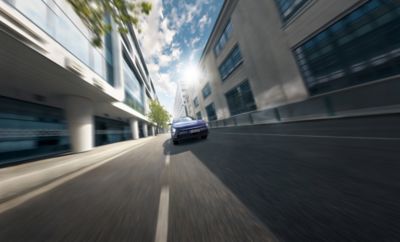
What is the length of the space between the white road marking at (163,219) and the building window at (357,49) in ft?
37.8

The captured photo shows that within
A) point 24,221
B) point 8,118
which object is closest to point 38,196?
point 24,221

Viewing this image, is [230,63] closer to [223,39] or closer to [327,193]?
[223,39]

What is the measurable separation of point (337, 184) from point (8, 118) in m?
15.8

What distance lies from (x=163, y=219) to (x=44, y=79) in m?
10.4

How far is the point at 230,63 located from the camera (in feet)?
71.6

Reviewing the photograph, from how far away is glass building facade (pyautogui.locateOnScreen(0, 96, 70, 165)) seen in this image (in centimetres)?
887

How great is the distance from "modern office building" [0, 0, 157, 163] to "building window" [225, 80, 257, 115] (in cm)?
1499

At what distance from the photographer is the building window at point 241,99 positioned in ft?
60.0

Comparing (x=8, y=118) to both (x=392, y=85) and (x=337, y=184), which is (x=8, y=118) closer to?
(x=337, y=184)

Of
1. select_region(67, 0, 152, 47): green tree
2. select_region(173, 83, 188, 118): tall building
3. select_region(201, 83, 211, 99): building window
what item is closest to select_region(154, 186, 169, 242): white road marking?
select_region(67, 0, 152, 47): green tree

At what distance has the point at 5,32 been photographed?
4.52 meters

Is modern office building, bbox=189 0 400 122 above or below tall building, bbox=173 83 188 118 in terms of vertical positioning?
below

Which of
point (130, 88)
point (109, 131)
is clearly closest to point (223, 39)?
point (130, 88)

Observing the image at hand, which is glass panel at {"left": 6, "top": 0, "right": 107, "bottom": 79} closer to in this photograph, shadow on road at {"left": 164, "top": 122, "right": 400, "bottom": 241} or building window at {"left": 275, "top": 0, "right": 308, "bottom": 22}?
shadow on road at {"left": 164, "top": 122, "right": 400, "bottom": 241}
